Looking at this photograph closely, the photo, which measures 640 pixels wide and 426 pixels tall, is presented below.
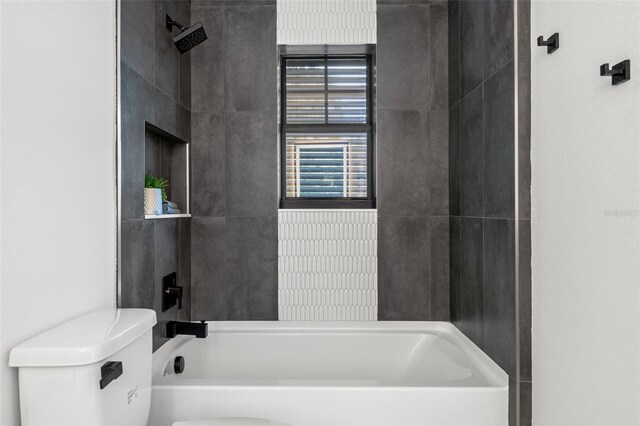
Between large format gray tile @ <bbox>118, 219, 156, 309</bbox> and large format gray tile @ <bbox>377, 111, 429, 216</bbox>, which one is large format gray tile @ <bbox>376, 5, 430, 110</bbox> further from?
large format gray tile @ <bbox>118, 219, 156, 309</bbox>

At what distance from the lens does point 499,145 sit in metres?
1.66

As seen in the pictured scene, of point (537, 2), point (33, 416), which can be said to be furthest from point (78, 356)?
point (537, 2)

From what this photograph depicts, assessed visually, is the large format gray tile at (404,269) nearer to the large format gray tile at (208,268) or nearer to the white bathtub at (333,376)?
the white bathtub at (333,376)

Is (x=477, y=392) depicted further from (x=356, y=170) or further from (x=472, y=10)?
(x=472, y=10)

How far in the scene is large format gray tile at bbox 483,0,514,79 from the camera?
5.15 feet

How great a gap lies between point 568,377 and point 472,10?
5.20 feet

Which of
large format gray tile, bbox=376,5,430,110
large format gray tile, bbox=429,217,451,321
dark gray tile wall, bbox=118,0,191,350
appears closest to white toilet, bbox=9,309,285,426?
dark gray tile wall, bbox=118,0,191,350

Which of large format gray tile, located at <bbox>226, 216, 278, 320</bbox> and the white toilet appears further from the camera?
large format gray tile, located at <bbox>226, 216, 278, 320</bbox>

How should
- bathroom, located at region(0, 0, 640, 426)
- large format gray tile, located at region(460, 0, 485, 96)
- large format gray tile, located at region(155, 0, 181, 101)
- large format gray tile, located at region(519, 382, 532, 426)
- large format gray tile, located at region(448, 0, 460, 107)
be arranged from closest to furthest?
bathroom, located at region(0, 0, 640, 426), large format gray tile, located at region(519, 382, 532, 426), large format gray tile, located at region(460, 0, 485, 96), large format gray tile, located at region(155, 0, 181, 101), large format gray tile, located at region(448, 0, 460, 107)

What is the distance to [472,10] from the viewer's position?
1.96 meters

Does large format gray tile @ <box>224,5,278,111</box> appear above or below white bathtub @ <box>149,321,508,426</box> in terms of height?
above

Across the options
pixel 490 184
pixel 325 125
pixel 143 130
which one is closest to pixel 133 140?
pixel 143 130

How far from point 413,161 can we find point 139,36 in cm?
147

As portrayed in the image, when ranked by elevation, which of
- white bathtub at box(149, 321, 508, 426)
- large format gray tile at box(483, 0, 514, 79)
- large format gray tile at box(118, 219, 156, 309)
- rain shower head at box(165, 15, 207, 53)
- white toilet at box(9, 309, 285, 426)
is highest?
rain shower head at box(165, 15, 207, 53)
